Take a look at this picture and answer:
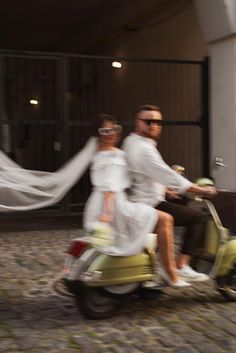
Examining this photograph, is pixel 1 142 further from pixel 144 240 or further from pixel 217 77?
pixel 144 240

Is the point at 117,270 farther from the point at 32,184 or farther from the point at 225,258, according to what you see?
the point at 32,184

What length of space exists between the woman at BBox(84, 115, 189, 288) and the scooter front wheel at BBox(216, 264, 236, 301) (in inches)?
19.3

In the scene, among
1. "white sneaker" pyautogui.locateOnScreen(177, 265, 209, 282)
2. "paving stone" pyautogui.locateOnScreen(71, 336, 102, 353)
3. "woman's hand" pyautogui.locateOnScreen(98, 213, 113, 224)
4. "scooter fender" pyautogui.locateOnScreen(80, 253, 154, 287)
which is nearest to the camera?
"paving stone" pyautogui.locateOnScreen(71, 336, 102, 353)

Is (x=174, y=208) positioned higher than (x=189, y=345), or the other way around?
(x=174, y=208)

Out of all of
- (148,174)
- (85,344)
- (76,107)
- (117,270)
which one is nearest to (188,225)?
(148,174)

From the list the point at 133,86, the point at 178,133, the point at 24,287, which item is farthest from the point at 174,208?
the point at 133,86

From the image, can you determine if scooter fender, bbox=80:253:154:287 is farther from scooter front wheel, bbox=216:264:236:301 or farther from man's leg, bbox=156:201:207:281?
scooter front wheel, bbox=216:264:236:301

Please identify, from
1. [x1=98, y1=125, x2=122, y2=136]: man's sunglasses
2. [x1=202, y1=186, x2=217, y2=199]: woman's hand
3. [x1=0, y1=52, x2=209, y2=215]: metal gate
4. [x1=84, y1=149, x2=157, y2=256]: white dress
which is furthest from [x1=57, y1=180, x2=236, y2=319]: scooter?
[x1=0, y1=52, x2=209, y2=215]: metal gate

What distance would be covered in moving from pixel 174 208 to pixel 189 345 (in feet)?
4.01

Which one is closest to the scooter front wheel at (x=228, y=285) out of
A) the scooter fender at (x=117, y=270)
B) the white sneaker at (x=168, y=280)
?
the white sneaker at (x=168, y=280)

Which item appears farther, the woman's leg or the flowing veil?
the flowing veil

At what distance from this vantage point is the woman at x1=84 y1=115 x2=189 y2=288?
14.7ft

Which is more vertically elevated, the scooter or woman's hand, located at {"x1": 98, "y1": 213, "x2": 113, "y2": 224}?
woman's hand, located at {"x1": 98, "y1": 213, "x2": 113, "y2": 224}

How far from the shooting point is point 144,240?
4.49 metres
